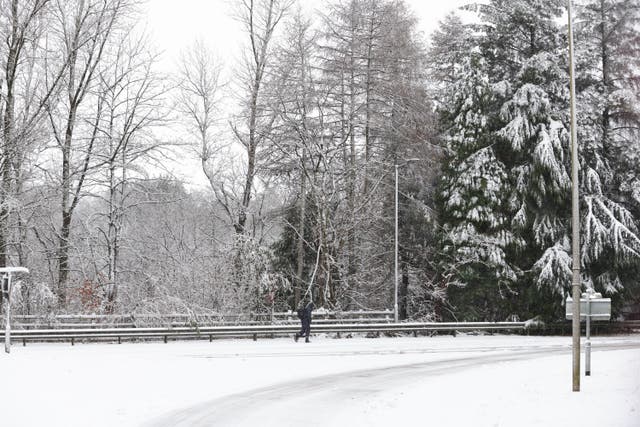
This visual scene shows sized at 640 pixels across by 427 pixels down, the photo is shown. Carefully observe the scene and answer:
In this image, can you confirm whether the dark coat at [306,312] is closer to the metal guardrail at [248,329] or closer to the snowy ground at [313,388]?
the metal guardrail at [248,329]

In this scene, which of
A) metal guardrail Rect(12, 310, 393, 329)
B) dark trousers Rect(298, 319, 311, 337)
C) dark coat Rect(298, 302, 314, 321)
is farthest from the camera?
metal guardrail Rect(12, 310, 393, 329)

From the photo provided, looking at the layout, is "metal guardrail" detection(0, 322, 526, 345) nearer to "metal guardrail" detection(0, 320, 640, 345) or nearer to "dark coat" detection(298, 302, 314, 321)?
"metal guardrail" detection(0, 320, 640, 345)

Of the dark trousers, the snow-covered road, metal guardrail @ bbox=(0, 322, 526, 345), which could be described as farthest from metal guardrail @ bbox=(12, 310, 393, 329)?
the snow-covered road

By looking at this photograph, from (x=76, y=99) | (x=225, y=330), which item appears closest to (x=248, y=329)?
(x=225, y=330)

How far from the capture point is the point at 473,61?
129ft

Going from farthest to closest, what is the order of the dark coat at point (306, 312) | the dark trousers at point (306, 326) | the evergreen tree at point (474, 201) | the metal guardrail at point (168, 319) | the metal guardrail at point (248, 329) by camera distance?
1. the evergreen tree at point (474, 201)
2. the metal guardrail at point (168, 319)
3. the dark trousers at point (306, 326)
4. the dark coat at point (306, 312)
5. the metal guardrail at point (248, 329)

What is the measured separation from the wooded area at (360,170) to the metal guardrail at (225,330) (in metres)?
2.36

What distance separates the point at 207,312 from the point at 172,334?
11.4ft

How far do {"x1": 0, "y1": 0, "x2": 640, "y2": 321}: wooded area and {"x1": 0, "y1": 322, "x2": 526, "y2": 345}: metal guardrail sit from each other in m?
2.36

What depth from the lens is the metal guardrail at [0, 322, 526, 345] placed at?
92.6 ft

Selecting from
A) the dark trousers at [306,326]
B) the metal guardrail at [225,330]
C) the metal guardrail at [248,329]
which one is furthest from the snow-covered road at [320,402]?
the metal guardrail at [248,329]

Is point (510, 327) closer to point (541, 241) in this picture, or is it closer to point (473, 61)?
Result: point (541, 241)

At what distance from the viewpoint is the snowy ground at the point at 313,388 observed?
40.4 feet

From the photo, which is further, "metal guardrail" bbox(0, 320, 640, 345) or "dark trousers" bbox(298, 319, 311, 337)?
"dark trousers" bbox(298, 319, 311, 337)
